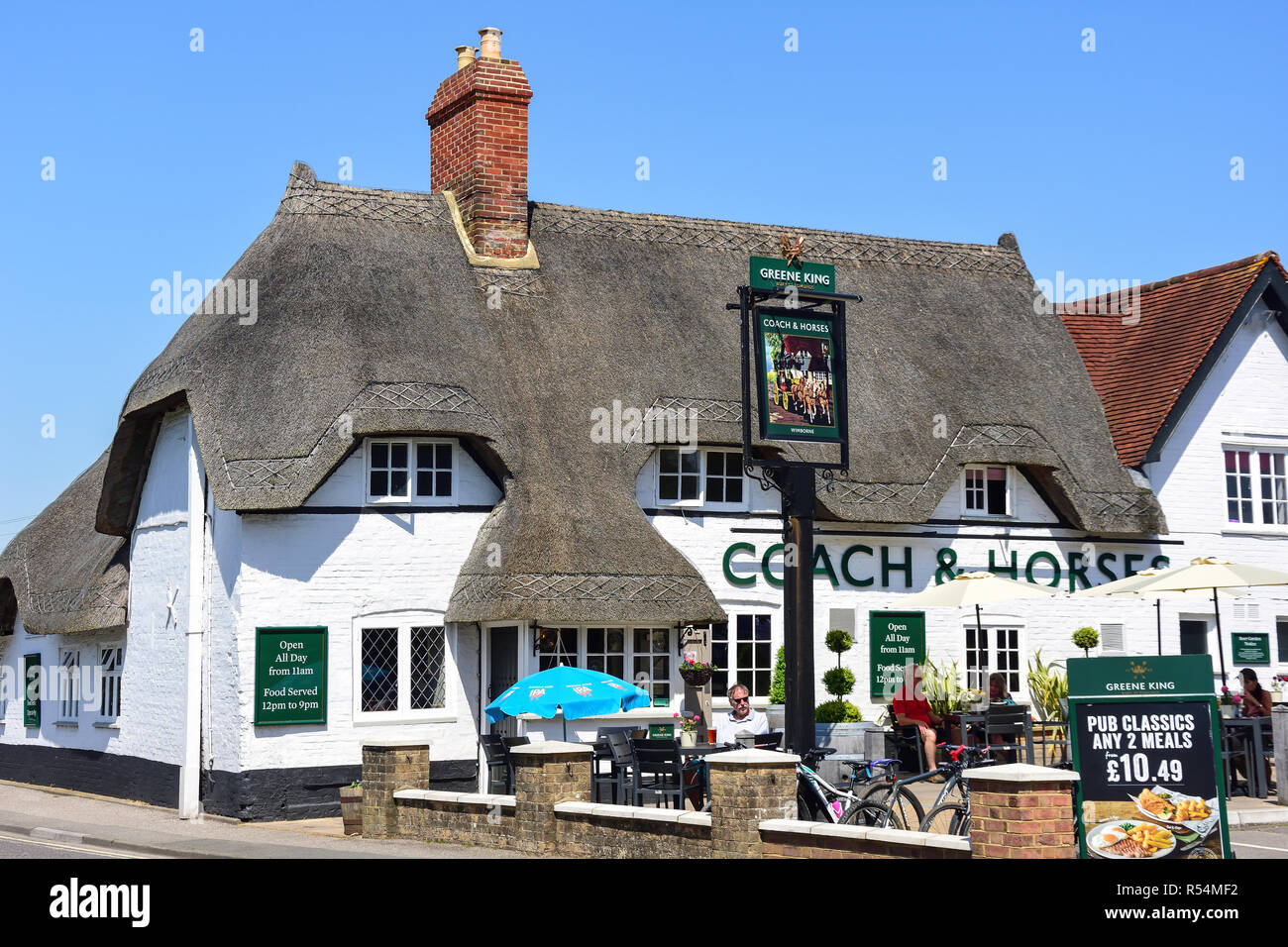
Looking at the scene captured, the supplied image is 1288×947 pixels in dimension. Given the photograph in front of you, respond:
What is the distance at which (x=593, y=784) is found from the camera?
16.5m

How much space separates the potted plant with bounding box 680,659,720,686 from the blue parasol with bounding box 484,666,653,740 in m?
2.96

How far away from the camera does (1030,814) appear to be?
10297 millimetres

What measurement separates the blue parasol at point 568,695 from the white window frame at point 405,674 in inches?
109

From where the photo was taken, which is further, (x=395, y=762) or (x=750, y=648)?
(x=750, y=648)

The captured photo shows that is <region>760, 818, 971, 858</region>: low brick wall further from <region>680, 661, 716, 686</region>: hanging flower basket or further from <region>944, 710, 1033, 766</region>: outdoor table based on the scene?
<region>680, 661, 716, 686</region>: hanging flower basket

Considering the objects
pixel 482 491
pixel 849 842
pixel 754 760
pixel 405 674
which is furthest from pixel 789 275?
pixel 849 842

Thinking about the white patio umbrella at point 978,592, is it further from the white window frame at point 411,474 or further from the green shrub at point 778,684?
the white window frame at point 411,474

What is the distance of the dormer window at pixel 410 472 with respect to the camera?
20297 millimetres

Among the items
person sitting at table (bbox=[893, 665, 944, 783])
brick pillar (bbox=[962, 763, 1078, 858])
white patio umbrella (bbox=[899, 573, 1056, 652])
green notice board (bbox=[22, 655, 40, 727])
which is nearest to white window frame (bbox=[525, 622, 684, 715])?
person sitting at table (bbox=[893, 665, 944, 783])

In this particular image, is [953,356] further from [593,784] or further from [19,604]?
[19,604]

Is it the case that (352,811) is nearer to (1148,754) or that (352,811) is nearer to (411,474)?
(411,474)

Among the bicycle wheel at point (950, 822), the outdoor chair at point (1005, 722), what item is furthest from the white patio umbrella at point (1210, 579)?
the bicycle wheel at point (950, 822)

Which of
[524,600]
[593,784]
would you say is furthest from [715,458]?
[593,784]
